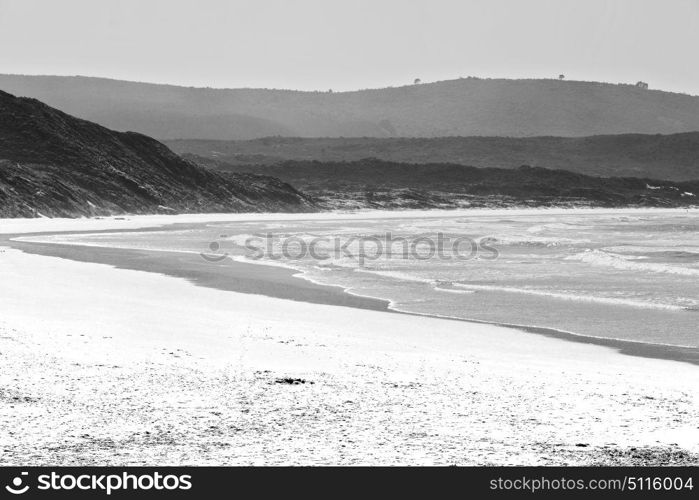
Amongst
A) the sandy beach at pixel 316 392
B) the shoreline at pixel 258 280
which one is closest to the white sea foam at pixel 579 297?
the shoreline at pixel 258 280

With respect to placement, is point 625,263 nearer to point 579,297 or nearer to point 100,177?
point 579,297

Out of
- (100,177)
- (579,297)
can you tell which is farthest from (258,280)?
(100,177)

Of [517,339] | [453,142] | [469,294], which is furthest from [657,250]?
[453,142]

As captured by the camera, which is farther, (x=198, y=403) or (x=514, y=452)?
(x=198, y=403)

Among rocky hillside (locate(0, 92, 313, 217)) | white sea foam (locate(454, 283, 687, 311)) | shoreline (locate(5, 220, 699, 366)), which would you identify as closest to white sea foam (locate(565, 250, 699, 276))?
white sea foam (locate(454, 283, 687, 311))

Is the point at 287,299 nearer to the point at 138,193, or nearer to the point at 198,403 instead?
the point at 198,403

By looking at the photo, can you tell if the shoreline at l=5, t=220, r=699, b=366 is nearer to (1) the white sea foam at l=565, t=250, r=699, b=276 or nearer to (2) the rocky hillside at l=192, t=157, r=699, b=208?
(1) the white sea foam at l=565, t=250, r=699, b=276
